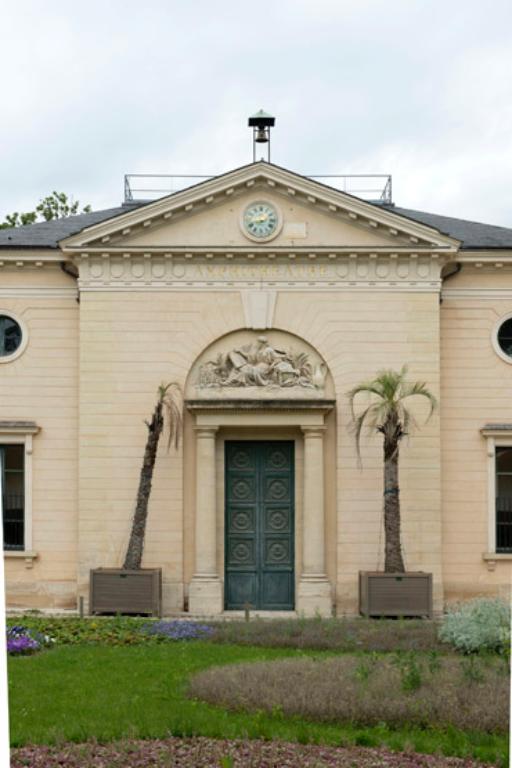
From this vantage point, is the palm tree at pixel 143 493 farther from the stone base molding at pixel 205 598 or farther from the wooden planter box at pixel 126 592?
the stone base molding at pixel 205 598

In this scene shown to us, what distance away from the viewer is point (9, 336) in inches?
963

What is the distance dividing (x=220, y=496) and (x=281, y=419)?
195 centimetres

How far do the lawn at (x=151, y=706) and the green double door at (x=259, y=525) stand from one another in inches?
231

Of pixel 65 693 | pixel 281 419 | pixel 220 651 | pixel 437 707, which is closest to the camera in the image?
pixel 437 707

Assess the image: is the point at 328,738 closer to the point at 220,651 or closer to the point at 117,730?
the point at 117,730

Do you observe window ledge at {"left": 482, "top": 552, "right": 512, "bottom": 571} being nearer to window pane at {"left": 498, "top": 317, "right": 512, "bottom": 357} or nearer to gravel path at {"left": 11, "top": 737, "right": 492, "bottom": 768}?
Answer: window pane at {"left": 498, "top": 317, "right": 512, "bottom": 357}

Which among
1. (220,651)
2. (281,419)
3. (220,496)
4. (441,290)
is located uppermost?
(441,290)

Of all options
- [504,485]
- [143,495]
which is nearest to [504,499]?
[504,485]

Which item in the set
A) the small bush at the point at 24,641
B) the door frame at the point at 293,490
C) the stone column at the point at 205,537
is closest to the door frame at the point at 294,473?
the door frame at the point at 293,490

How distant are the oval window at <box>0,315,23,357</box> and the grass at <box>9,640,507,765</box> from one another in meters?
9.12

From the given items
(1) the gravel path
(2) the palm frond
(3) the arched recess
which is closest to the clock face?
(3) the arched recess

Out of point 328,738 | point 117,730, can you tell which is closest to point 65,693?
point 117,730

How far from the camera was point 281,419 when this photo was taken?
23.3 metres

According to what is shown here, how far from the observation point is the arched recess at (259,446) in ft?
76.0
